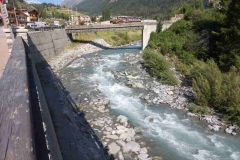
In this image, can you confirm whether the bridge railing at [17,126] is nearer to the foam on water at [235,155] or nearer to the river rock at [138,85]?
the foam on water at [235,155]

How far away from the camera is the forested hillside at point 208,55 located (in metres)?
12.8

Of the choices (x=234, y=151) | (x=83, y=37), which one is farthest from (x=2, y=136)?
(x=83, y=37)

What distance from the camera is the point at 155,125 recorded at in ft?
38.2

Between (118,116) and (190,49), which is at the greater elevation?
(190,49)

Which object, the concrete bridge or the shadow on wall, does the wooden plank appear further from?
the concrete bridge

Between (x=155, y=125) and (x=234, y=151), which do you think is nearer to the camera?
(x=234, y=151)

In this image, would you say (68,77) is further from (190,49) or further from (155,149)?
(190,49)

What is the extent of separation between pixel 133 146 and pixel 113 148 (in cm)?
102

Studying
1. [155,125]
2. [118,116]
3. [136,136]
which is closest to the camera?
[136,136]

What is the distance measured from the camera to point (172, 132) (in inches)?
430

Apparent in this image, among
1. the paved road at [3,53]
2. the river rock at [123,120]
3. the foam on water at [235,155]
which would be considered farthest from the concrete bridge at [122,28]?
the foam on water at [235,155]

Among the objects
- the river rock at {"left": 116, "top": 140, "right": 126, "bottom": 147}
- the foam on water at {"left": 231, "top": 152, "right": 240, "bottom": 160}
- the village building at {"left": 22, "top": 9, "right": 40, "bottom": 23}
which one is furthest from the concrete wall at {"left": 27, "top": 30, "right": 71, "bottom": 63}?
the village building at {"left": 22, "top": 9, "right": 40, "bottom": 23}

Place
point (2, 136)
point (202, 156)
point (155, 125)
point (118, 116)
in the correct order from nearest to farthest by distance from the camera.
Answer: point (2, 136) → point (202, 156) → point (155, 125) → point (118, 116)

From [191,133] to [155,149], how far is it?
2728mm
